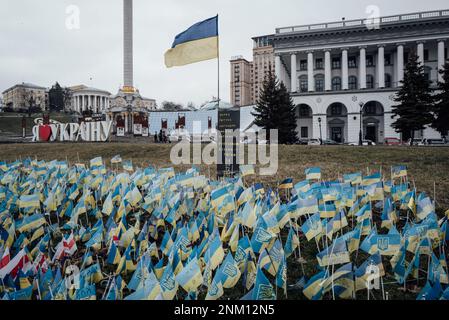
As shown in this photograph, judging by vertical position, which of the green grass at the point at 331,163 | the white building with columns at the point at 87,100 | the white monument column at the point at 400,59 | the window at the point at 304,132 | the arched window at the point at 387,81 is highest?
the white building with columns at the point at 87,100

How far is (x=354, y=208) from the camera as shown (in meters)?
6.95

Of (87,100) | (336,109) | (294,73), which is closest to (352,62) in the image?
(336,109)

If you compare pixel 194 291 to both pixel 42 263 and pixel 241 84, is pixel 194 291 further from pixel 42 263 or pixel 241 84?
pixel 241 84

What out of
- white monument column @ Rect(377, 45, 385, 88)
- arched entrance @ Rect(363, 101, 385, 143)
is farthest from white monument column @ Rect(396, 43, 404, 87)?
arched entrance @ Rect(363, 101, 385, 143)

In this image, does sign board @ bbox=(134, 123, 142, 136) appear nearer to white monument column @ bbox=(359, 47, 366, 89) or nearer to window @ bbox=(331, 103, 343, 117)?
window @ bbox=(331, 103, 343, 117)

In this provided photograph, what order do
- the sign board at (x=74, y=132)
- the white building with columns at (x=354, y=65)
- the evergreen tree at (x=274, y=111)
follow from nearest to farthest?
the sign board at (x=74, y=132) < the evergreen tree at (x=274, y=111) < the white building with columns at (x=354, y=65)

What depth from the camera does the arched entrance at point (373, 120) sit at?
45.2 meters

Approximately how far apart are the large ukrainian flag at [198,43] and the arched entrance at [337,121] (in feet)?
126

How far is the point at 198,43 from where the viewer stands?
11.6 meters

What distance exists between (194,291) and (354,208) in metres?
4.23

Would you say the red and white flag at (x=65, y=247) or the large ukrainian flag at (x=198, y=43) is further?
the large ukrainian flag at (x=198, y=43)

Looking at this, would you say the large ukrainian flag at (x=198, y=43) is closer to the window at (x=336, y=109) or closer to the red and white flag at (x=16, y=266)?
the red and white flag at (x=16, y=266)

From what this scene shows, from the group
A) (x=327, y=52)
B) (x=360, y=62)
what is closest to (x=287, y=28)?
(x=327, y=52)

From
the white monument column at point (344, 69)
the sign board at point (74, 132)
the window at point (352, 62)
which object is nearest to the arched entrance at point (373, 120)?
the white monument column at point (344, 69)
